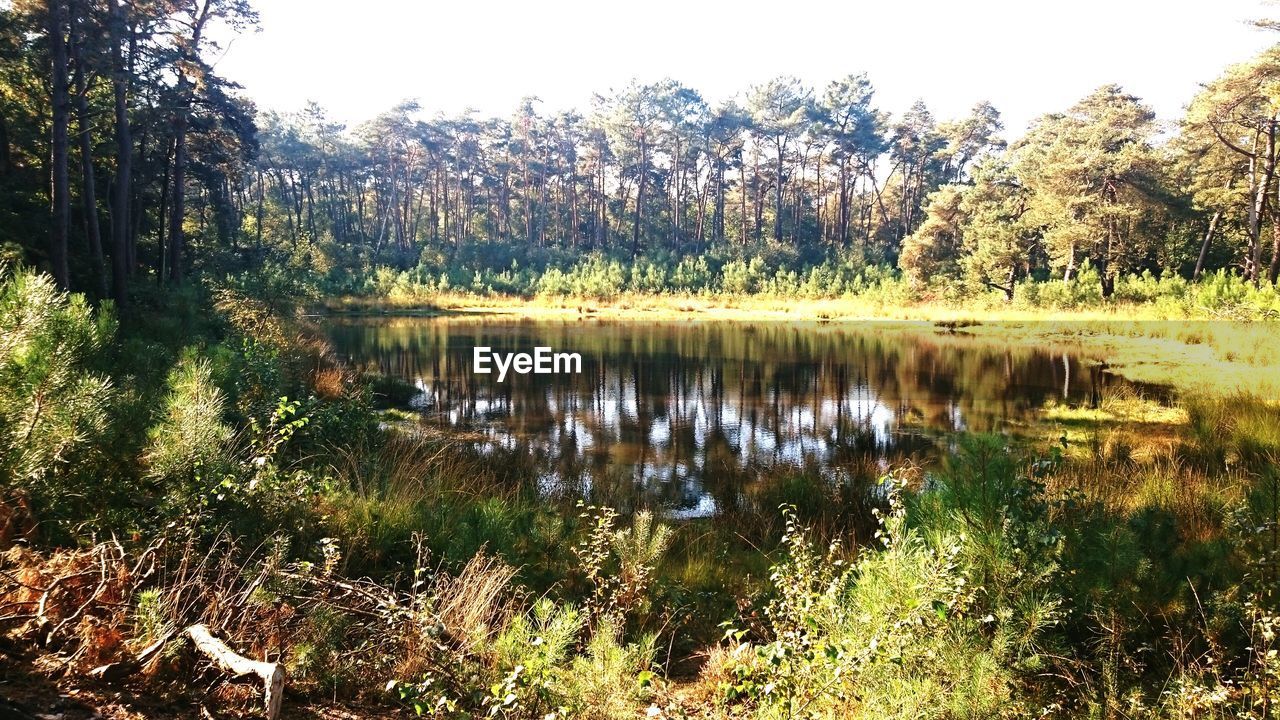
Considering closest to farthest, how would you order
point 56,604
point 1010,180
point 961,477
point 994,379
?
point 56,604 < point 961,477 < point 994,379 < point 1010,180

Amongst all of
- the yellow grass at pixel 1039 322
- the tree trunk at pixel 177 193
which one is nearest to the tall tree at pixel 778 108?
the yellow grass at pixel 1039 322

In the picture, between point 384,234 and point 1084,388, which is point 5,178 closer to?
point 1084,388

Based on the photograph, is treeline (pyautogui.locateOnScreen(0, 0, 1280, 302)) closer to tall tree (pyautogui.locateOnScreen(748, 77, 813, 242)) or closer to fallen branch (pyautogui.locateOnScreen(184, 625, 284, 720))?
tall tree (pyautogui.locateOnScreen(748, 77, 813, 242))

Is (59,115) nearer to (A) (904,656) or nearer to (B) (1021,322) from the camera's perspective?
(A) (904,656)

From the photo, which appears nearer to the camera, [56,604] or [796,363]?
[56,604]

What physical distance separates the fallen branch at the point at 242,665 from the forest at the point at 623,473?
16 millimetres

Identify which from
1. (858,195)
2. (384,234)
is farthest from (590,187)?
(858,195)

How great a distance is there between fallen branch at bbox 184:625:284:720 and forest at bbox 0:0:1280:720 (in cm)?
2

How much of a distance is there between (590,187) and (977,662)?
6697 cm

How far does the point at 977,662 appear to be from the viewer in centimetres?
313

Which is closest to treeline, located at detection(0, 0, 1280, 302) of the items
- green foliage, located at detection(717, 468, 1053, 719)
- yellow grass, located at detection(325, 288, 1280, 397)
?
yellow grass, located at detection(325, 288, 1280, 397)

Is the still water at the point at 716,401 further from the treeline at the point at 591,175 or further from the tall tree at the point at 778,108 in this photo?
the tall tree at the point at 778,108

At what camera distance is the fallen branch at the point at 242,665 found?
8.52 ft

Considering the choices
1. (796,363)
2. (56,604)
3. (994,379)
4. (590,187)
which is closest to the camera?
(56,604)
